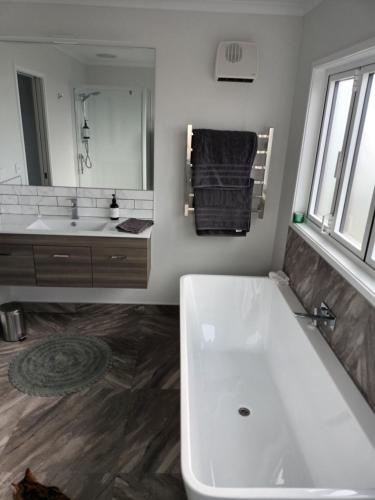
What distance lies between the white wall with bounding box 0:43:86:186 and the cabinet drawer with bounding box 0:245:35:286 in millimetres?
652

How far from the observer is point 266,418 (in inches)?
82.6

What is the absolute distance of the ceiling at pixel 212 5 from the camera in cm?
256

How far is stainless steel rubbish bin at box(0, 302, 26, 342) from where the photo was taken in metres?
2.76

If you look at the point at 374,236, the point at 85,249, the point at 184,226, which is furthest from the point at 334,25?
the point at 85,249

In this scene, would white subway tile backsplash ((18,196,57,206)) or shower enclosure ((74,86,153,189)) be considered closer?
shower enclosure ((74,86,153,189))

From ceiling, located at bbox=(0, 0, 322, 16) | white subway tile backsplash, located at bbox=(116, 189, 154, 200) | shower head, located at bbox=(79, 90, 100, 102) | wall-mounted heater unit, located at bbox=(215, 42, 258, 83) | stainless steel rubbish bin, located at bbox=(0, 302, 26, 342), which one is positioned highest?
ceiling, located at bbox=(0, 0, 322, 16)

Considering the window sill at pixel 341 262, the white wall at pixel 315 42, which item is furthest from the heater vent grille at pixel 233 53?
the window sill at pixel 341 262

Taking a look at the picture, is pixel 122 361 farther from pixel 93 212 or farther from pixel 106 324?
pixel 93 212

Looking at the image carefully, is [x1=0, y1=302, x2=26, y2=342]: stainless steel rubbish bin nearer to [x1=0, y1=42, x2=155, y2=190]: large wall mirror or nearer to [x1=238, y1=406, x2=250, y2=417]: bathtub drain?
[x1=0, y1=42, x2=155, y2=190]: large wall mirror

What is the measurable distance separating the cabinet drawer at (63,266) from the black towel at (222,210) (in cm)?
95

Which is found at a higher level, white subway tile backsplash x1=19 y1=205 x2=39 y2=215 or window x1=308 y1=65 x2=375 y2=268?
window x1=308 y1=65 x2=375 y2=268

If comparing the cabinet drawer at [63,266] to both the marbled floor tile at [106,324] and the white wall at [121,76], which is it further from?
the white wall at [121,76]

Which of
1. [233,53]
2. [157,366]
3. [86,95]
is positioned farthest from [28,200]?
[233,53]

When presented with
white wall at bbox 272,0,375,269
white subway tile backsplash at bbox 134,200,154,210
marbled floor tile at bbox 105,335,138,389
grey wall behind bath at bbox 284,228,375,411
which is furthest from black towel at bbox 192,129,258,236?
marbled floor tile at bbox 105,335,138,389
